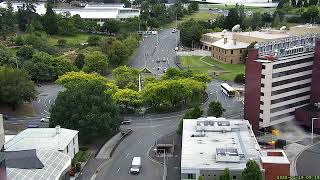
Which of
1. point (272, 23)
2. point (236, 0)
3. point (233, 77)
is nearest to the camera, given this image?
point (233, 77)

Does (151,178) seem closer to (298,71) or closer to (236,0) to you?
(298,71)

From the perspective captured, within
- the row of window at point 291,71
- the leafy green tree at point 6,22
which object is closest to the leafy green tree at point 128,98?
the row of window at point 291,71

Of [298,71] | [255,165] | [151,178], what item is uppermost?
[298,71]

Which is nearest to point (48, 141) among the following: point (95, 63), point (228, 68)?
point (95, 63)

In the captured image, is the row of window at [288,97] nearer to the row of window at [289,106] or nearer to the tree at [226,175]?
the row of window at [289,106]

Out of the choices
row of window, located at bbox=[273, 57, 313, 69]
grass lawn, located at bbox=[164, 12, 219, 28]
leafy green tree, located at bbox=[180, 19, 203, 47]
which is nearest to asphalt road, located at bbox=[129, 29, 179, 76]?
leafy green tree, located at bbox=[180, 19, 203, 47]

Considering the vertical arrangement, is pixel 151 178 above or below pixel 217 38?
below

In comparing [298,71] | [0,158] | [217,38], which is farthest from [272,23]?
[0,158]

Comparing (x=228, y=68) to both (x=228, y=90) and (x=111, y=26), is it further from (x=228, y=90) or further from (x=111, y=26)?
(x=111, y=26)
